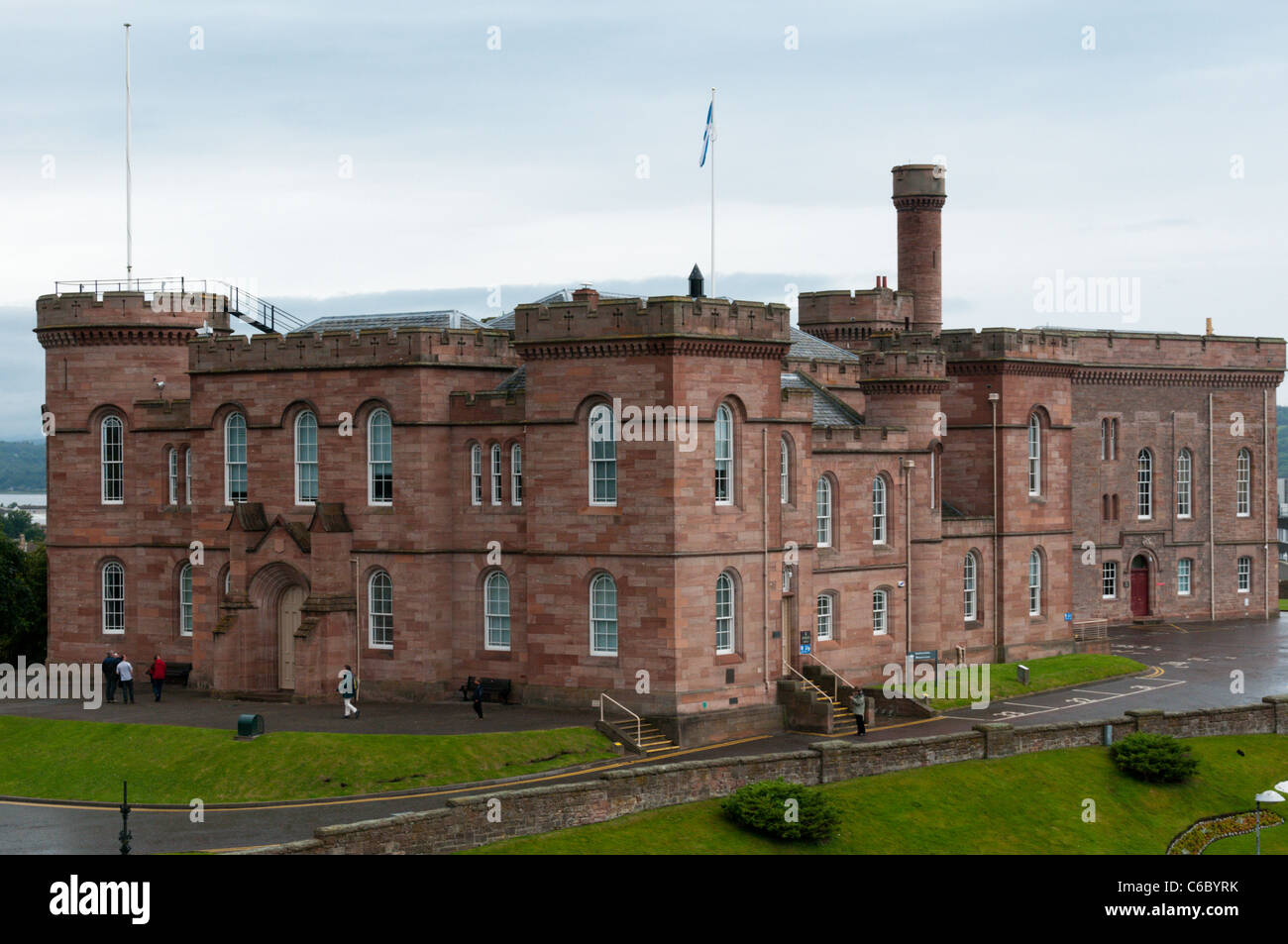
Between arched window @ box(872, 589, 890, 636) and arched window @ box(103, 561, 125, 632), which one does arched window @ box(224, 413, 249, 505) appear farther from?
arched window @ box(872, 589, 890, 636)

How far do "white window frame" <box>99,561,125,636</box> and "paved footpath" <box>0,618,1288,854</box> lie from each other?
16.9ft

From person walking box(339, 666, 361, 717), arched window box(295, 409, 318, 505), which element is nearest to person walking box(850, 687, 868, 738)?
person walking box(339, 666, 361, 717)

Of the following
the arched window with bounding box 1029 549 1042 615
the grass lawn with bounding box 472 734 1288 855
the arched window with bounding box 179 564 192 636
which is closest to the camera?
the grass lawn with bounding box 472 734 1288 855

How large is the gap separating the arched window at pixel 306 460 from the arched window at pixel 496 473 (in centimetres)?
572

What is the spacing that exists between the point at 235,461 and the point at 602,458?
13357 mm

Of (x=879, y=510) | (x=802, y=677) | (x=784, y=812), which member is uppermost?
(x=879, y=510)

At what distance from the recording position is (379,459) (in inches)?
2037

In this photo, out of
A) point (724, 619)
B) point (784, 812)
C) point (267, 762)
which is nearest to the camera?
point (784, 812)

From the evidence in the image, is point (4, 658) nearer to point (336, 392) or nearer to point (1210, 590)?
point (336, 392)

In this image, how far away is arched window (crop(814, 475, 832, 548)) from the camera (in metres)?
54.0

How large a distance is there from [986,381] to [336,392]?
75.5 feet

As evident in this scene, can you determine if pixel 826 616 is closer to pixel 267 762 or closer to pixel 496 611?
pixel 496 611

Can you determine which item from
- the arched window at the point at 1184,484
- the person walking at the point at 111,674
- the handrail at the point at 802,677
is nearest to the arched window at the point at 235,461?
the person walking at the point at 111,674

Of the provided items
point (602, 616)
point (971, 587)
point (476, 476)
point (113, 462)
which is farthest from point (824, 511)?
point (113, 462)
